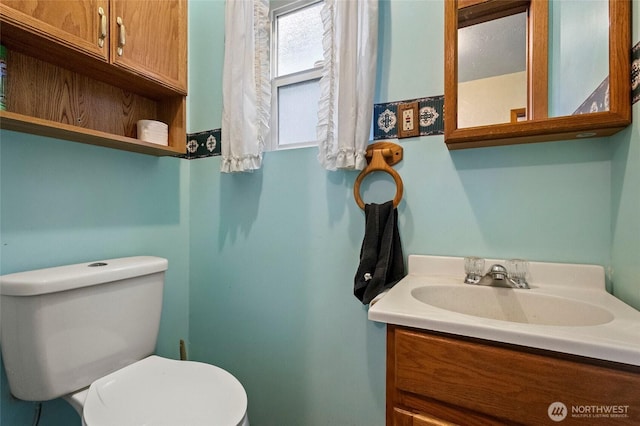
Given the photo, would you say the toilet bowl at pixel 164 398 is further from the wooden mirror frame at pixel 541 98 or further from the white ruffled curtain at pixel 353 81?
the wooden mirror frame at pixel 541 98

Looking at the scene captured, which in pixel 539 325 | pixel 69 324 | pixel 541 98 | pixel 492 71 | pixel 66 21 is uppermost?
pixel 66 21

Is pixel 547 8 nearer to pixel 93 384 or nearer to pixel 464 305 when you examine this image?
pixel 464 305

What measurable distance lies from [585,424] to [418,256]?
1.88 ft

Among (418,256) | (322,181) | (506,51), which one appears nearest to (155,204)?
(322,181)

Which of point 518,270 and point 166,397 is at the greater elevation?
point 518,270

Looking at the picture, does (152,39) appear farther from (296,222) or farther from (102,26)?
(296,222)

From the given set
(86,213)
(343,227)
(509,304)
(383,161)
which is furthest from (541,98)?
(86,213)

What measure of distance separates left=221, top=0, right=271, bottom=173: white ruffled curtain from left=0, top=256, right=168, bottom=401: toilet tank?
0.59m

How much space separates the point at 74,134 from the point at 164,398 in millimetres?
911

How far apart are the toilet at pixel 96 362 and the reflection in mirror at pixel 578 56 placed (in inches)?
49.4

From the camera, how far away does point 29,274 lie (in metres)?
0.88

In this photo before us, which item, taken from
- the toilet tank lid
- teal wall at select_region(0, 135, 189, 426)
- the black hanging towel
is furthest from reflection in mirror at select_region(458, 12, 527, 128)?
teal wall at select_region(0, 135, 189, 426)

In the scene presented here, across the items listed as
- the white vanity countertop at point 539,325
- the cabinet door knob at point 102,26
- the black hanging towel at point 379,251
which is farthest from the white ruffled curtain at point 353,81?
the cabinet door knob at point 102,26

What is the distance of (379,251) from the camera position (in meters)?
1.03
